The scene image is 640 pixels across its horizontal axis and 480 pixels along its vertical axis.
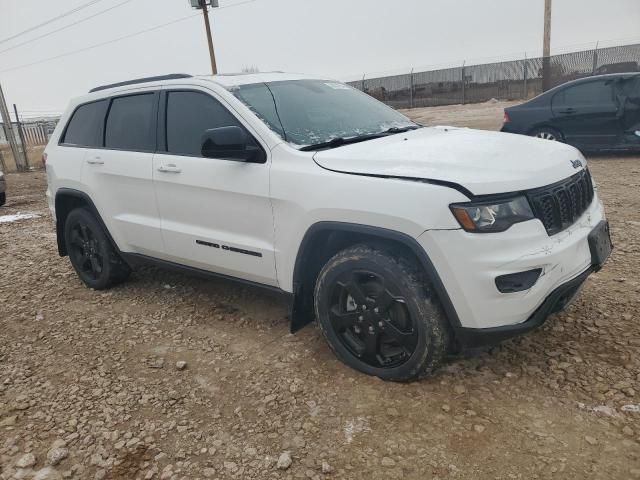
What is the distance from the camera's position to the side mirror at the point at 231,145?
3070mm

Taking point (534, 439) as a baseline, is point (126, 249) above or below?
above

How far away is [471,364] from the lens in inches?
122

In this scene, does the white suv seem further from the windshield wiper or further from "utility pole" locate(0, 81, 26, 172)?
"utility pole" locate(0, 81, 26, 172)

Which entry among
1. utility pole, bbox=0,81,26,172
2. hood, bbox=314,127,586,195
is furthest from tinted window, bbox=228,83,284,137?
utility pole, bbox=0,81,26,172

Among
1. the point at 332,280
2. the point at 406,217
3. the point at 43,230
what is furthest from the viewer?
the point at 43,230

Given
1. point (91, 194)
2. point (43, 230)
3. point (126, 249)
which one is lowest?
point (43, 230)

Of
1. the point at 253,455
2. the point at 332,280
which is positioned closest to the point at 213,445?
the point at 253,455

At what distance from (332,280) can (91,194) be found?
2601 millimetres

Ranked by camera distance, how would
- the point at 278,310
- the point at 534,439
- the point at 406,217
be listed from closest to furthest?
the point at 534,439 → the point at 406,217 → the point at 278,310

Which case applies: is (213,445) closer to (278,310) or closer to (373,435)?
(373,435)

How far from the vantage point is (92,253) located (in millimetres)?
4805

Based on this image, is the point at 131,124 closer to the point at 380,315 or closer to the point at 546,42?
the point at 380,315

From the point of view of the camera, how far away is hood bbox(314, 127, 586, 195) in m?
2.54

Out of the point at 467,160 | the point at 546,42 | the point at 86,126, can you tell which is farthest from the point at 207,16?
the point at 467,160
